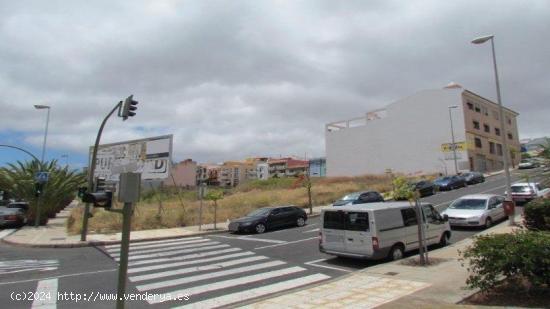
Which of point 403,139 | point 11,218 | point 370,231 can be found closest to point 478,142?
point 403,139

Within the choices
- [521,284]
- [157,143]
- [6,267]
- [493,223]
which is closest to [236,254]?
[6,267]

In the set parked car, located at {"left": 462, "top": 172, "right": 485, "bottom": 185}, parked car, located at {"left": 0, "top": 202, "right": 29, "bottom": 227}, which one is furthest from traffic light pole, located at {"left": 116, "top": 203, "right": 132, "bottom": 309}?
parked car, located at {"left": 462, "top": 172, "right": 485, "bottom": 185}

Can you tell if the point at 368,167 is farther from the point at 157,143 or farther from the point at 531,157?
the point at 531,157

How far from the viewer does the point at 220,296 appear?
905 cm

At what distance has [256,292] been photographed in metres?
9.34

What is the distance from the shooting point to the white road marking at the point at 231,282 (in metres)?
9.43

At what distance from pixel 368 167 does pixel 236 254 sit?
61.3 meters

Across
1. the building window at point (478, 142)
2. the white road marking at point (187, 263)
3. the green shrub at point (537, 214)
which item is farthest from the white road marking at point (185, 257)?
the building window at point (478, 142)

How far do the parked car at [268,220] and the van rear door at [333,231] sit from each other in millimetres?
9252

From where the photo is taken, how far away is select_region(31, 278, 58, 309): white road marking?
837 centimetres

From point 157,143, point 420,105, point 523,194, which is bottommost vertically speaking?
point 523,194

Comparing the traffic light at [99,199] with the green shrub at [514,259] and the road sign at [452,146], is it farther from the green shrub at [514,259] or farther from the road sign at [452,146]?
the road sign at [452,146]

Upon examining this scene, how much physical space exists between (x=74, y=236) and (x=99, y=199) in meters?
16.8

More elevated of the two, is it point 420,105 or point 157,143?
point 420,105
